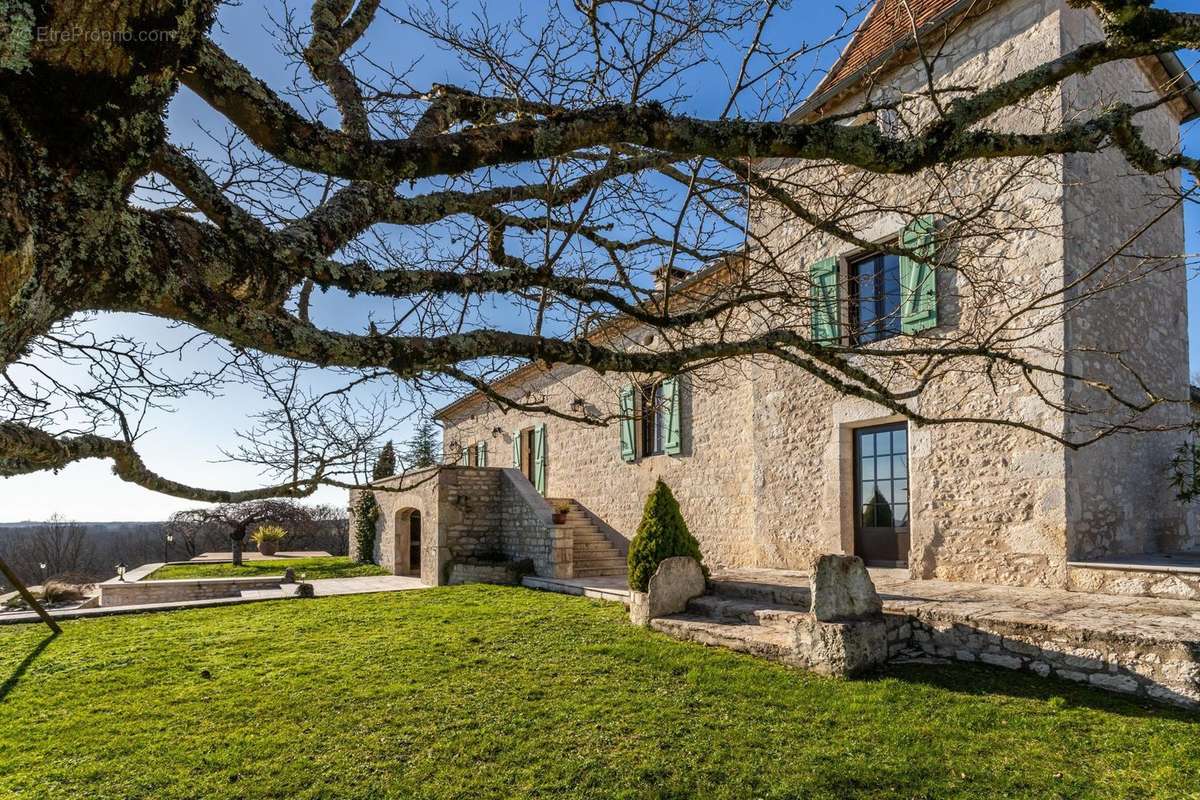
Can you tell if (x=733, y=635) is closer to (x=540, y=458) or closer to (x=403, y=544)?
(x=540, y=458)

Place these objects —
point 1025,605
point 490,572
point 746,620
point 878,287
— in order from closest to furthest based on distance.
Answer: point 1025,605, point 746,620, point 878,287, point 490,572

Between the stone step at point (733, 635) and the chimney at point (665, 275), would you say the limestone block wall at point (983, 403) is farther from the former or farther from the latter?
the stone step at point (733, 635)

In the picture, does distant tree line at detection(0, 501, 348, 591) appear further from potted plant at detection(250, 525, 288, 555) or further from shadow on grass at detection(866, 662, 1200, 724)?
shadow on grass at detection(866, 662, 1200, 724)

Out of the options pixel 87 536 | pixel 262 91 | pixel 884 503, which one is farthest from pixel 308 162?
pixel 87 536

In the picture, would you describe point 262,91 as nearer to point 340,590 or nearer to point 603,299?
point 603,299

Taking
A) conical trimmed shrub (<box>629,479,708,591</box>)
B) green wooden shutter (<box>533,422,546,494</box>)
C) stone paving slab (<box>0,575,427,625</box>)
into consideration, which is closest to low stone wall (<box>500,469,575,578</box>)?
stone paving slab (<box>0,575,427,625</box>)

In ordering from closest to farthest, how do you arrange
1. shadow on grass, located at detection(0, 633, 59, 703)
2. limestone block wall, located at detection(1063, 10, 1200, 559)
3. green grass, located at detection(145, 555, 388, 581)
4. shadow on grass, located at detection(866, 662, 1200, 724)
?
shadow on grass, located at detection(866, 662, 1200, 724)
shadow on grass, located at detection(0, 633, 59, 703)
limestone block wall, located at detection(1063, 10, 1200, 559)
green grass, located at detection(145, 555, 388, 581)

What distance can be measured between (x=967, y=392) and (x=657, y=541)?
148 inches

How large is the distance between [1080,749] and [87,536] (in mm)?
34680

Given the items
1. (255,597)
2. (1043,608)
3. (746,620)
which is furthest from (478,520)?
(1043,608)

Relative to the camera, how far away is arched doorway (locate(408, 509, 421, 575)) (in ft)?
52.3

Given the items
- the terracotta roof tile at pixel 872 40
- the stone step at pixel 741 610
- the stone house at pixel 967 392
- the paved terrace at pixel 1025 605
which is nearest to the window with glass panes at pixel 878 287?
the stone house at pixel 967 392

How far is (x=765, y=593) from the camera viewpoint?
23.8 feet

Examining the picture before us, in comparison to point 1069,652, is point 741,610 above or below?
below
